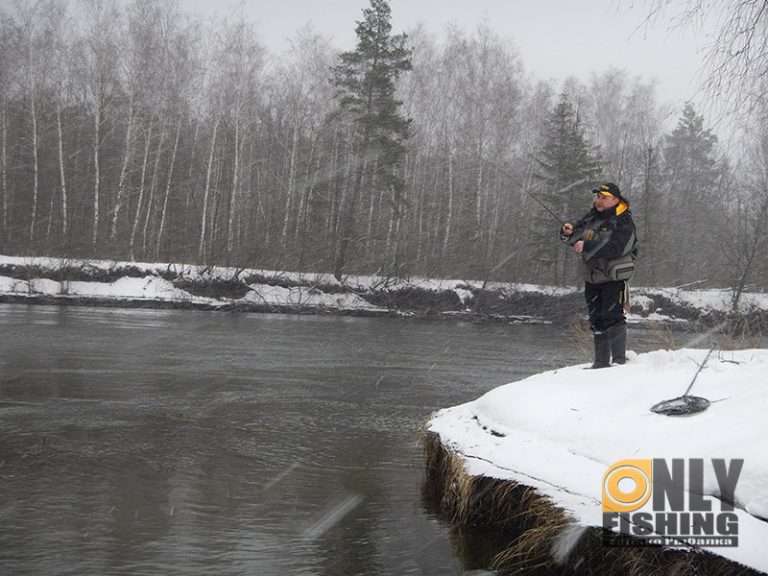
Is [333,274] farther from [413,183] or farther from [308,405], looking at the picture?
[308,405]

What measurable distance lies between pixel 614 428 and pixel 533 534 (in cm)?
94

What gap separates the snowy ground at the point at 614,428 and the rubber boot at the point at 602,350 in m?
0.25

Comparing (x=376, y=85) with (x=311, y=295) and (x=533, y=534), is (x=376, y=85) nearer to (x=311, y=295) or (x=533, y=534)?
(x=311, y=295)

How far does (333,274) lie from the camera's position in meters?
33.0

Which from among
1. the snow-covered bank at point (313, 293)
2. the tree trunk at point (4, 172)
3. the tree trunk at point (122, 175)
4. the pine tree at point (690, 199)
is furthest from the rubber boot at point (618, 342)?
the pine tree at point (690, 199)

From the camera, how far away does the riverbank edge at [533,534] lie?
13.0 ft

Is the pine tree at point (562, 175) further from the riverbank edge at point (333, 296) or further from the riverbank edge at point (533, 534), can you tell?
the riverbank edge at point (533, 534)

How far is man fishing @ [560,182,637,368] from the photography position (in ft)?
23.0

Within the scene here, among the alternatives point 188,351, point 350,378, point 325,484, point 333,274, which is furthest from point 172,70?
point 325,484

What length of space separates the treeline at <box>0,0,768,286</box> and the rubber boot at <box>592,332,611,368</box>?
88.4 ft

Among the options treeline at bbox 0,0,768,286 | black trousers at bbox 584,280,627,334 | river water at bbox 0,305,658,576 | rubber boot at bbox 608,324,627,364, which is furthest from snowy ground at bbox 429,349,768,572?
treeline at bbox 0,0,768,286

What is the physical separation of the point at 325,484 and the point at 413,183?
38.3 metres

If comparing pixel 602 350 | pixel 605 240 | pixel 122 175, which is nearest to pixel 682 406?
pixel 602 350

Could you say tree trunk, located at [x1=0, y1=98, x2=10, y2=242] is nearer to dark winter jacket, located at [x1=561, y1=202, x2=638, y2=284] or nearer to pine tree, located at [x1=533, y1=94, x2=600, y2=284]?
pine tree, located at [x1=533, y1=94, x2=600, y2=284]
